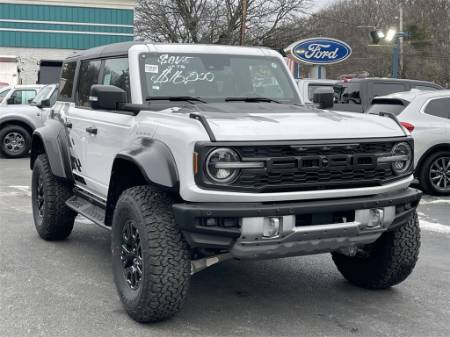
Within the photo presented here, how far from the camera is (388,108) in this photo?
942 centimetres

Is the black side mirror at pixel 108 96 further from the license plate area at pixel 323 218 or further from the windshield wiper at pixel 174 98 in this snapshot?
the license plate area at pixel 323 218

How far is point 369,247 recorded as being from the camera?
4.82 m

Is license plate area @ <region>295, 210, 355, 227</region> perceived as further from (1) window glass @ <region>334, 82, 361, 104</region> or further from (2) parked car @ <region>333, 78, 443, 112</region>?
(1) window glass @ <region>334, 82, 361, 104</region>

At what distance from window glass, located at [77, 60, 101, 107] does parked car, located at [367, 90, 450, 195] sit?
4890 mm

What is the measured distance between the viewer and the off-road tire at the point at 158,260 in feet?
12.7

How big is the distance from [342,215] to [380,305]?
970mm

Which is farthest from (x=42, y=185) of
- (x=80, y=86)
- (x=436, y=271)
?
(x=436, y=271)

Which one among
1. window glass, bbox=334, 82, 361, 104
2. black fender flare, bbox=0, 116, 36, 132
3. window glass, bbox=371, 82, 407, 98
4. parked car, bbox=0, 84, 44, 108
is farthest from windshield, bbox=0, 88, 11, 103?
window glass, bbox=371, 82, 407, 98

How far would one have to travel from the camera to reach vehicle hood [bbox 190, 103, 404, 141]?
3836 millimetres

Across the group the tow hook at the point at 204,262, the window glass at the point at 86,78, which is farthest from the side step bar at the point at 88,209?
the tow hook at the point at 204,262

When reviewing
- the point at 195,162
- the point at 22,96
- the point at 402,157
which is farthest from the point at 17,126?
the point at 402,157

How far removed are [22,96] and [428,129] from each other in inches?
383

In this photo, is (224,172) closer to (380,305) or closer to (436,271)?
(380,305)

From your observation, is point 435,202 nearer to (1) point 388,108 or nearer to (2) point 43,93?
(1) point 388,108
